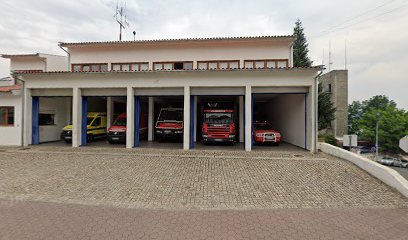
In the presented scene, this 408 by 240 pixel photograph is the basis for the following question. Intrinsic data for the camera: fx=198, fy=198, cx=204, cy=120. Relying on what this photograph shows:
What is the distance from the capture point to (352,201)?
496 centimetres

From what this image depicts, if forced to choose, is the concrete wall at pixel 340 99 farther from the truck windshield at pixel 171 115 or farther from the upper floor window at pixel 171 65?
the truck windshield at pixel 171 115

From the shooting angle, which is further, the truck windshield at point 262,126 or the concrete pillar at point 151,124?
the concrete pillar at point 151,124

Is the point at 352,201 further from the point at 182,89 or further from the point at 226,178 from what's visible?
the point at 182,89

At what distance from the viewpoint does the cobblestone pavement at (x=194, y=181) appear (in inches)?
192

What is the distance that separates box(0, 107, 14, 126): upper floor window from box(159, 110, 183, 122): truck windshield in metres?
8.90

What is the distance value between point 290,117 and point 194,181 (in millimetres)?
9629

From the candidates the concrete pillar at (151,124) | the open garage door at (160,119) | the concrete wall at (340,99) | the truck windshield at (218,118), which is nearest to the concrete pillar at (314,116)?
the truck windshield at (218,118)

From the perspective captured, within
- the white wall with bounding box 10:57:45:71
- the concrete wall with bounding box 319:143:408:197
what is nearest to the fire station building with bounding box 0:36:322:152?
the white wall with bounding box 10:57:45:71

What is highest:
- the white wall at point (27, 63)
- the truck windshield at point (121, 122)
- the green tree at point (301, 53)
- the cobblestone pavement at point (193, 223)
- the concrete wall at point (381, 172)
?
the green tree at point (301, 53)

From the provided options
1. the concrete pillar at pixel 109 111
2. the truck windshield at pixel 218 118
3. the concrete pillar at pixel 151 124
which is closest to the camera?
the truck windshield at pixel 218 118

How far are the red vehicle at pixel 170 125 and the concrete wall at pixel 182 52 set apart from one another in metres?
3.63

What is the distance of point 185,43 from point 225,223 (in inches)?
493

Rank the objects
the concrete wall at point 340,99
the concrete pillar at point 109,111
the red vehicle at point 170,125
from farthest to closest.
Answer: the concrete wall at point 340,99 < the concrete pillar at point 109,111 < the red vehicle at point 170,125

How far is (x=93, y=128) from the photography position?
1397cm
